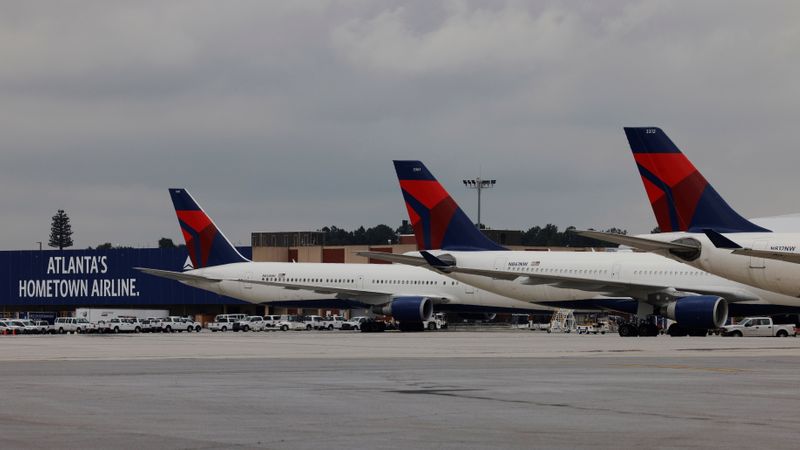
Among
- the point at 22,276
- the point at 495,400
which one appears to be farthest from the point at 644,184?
the point at 22,276

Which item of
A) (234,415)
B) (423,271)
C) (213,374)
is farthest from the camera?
(423,271)

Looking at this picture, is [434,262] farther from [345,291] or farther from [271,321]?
[271,321]

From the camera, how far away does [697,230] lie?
177ft

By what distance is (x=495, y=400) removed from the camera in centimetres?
2108

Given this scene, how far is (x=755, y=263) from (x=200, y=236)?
2073 inches

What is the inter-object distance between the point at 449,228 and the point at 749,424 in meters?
61.6

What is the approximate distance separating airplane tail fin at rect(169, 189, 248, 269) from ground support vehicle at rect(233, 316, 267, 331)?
13184 mm

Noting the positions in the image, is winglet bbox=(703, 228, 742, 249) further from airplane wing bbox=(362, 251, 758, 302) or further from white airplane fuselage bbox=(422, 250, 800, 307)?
airplane wing bbox=(362, 251, 758, 302)

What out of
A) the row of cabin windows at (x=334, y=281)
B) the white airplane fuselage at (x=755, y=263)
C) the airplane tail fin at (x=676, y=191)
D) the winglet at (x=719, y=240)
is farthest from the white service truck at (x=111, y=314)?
the winglet at (x=719, y=240)

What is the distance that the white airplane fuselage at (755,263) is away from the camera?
5188cm

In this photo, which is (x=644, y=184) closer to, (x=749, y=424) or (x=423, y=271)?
(x=423, y=271)

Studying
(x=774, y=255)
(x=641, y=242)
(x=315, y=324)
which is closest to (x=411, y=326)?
(x=315, y=324)

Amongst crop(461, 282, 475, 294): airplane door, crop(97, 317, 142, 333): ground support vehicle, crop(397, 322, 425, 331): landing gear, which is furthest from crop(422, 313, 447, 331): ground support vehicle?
crop(97, 317, 142, 333): ground support vehicle

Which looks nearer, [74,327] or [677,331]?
[677,331]
